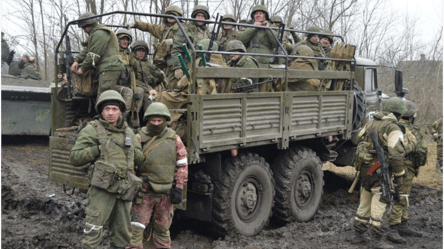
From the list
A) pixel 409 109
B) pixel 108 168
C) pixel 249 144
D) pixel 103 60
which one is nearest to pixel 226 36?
pixel 249 144

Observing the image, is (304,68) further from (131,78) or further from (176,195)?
(176,195)

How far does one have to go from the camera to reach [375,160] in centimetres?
647

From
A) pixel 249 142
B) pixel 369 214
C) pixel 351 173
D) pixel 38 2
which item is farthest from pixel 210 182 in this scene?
pixel 38 2

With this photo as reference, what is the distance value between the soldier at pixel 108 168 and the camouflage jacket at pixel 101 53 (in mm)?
1515

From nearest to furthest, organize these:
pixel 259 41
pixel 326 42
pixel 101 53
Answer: pixel 101 53 → pixel 259 41 → pixel 326 42

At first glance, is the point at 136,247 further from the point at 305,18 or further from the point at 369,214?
the point at 305,18

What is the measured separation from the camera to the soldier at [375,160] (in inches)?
244

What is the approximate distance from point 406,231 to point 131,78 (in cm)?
422

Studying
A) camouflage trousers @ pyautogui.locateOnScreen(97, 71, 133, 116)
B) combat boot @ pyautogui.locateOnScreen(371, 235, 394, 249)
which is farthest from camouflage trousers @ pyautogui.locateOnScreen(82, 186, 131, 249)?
combat boot @ pyautogui.locateOnScreen(371, 235, 394, 249)

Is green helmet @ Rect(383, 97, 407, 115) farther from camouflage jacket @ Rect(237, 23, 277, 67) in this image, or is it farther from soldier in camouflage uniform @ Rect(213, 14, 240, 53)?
soldier in camouflage uniform @ Rect(213, 14, 240, 53)

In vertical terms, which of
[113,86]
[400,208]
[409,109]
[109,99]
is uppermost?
[113,86]

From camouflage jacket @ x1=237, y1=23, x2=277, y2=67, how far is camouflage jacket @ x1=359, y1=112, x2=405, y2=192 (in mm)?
2070

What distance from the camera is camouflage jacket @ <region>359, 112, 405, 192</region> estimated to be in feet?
20.2

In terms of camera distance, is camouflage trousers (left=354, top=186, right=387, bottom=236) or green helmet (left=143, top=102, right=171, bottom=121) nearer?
green helmet (left=143, top=102, right=171, bottom=121)
